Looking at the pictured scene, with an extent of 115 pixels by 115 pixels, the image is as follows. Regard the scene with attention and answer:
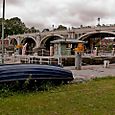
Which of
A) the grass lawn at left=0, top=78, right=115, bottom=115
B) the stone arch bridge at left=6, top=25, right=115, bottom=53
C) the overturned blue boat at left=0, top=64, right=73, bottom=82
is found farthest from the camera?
the stone arch bridge at left=6, top=25, right=115, bottom=53

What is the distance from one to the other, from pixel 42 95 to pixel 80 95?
3.90 ft

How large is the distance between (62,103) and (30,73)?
8.14ft

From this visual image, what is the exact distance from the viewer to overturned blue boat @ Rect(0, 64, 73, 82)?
9.23m

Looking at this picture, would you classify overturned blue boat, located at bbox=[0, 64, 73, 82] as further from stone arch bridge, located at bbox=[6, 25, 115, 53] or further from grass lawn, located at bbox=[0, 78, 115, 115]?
stone arch bridge, located at bbox=[6, 25, 115, 53]

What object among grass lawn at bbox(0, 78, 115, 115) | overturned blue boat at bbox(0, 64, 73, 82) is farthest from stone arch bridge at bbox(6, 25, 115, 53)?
grass lawn at bbox(0, 78, 115, 115)

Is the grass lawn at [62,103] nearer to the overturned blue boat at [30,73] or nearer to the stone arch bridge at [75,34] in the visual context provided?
the overturned blue boat at [30,73]

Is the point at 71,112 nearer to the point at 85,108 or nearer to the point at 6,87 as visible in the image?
the point at 85,108

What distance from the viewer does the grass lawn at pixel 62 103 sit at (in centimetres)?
660

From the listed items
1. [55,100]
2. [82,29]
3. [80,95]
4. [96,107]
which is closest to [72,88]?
[80,95]

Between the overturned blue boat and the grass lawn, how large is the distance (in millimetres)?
709

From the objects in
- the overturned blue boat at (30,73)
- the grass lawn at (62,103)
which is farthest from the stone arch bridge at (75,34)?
the grass lawn at (62,103)

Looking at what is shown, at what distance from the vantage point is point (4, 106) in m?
6.99

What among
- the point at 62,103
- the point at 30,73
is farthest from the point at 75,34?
the point at 62,103

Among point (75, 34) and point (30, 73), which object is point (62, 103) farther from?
point (75, 34)
